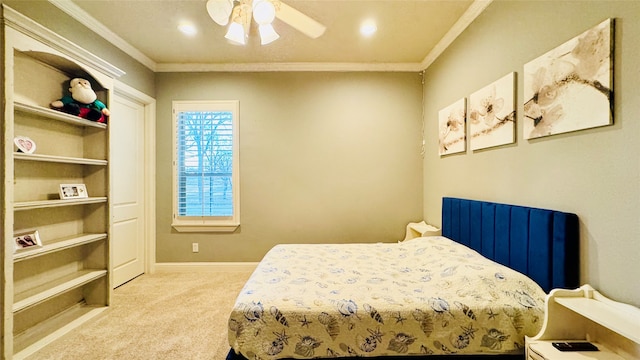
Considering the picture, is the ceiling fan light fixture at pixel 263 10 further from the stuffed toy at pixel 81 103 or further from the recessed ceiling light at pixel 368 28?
the stuffed toy at pixel 81 103

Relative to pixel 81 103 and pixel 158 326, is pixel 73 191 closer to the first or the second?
pixel 81 103

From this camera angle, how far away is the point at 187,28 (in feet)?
8.41

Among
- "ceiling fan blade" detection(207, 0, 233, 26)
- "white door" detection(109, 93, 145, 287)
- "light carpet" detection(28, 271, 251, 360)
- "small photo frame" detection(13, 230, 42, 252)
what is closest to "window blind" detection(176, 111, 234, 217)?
"white door" detection(109, 93, 145, 287)

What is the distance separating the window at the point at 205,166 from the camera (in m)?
3.37

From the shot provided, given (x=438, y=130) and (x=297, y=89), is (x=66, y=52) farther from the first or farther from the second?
(x=438, y=130)

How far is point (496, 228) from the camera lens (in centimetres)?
186

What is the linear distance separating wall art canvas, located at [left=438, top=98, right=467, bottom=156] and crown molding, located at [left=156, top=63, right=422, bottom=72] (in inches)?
37.4

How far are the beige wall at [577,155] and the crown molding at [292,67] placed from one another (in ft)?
3.61

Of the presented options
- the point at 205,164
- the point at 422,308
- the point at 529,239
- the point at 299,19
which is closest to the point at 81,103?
the point at 205,164

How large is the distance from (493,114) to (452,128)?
62 centimetres

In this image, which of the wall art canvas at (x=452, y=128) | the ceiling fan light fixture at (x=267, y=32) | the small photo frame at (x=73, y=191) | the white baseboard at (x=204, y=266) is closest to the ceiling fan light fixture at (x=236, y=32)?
the ceiling fan light fixture at (x=267, y=32)

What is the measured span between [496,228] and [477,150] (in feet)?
2.37

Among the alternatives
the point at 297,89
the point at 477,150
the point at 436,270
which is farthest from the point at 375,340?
the point at 297,89

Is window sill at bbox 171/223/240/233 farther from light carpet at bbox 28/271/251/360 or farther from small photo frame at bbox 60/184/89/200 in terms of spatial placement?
small photo frame at bbox 60/184/89/200
